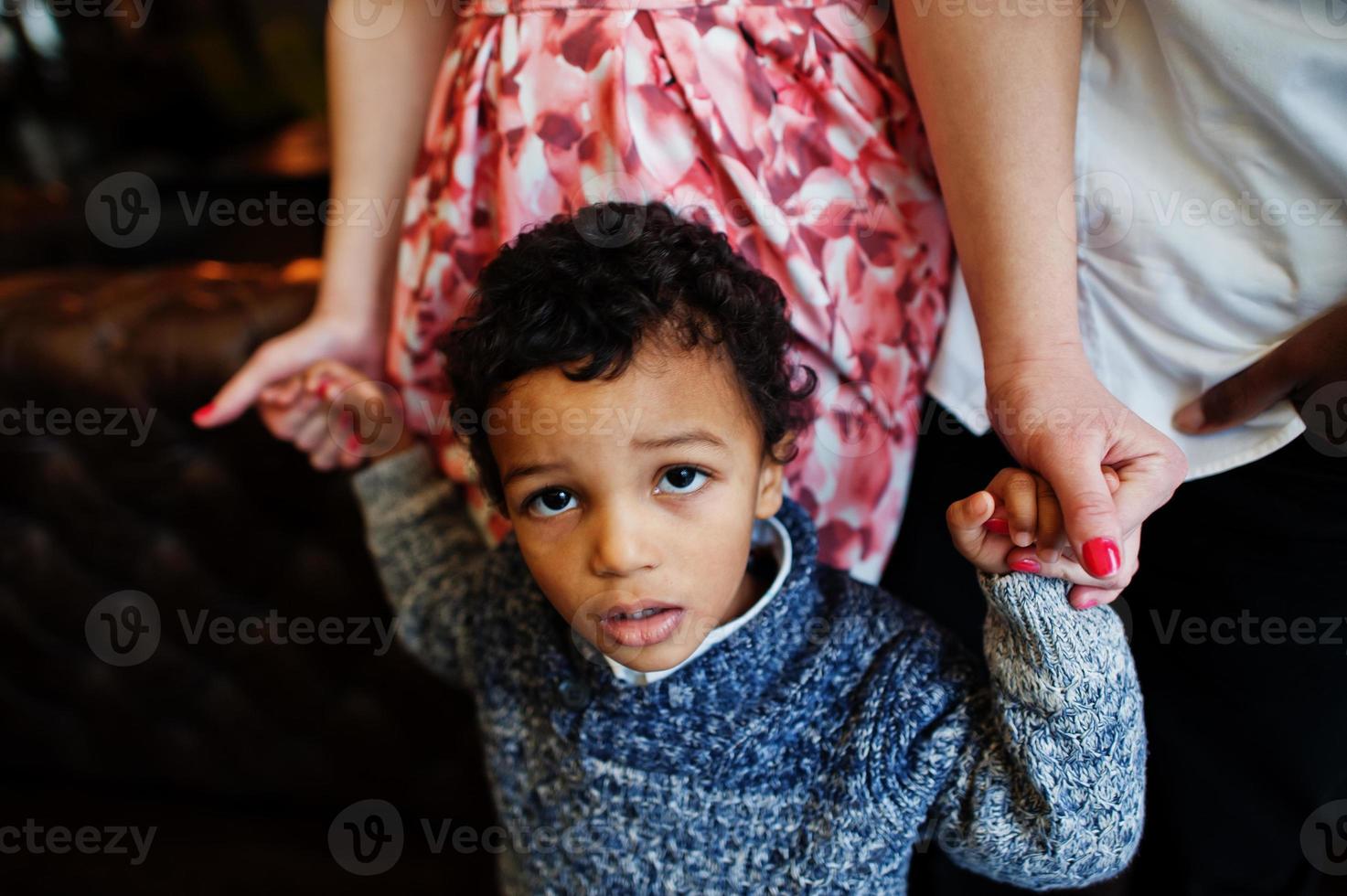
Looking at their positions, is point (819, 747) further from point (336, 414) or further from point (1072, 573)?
point (336, 414)

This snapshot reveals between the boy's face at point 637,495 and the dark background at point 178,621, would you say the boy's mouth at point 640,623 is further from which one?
the dark background at point 178,621

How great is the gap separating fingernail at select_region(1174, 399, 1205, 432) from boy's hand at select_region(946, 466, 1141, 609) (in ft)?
0.53

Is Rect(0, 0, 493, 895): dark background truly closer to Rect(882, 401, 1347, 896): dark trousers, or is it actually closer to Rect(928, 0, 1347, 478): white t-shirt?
Rect(882, 401, 1347, 896): dark trousers

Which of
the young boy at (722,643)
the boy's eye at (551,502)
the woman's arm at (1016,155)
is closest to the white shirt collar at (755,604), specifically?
the young boy at (722,643)

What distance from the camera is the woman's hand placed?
934 mm

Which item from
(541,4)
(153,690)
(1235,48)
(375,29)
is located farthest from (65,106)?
(1235,48)

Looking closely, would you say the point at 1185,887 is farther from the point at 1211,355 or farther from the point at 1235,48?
the point at 1235,48

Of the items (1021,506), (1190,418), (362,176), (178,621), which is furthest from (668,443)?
(178,621)

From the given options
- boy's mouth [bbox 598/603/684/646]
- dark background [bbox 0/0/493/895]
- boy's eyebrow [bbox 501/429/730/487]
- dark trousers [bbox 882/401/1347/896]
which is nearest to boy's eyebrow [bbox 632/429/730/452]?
boy's eyebrow [bbox 501/429/730/487]

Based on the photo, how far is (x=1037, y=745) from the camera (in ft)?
2.07

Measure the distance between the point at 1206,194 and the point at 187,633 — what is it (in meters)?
1.17

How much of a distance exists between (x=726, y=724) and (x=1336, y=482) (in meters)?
0.45

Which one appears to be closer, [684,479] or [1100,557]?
[1100,557]

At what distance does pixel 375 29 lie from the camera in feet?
2.96
